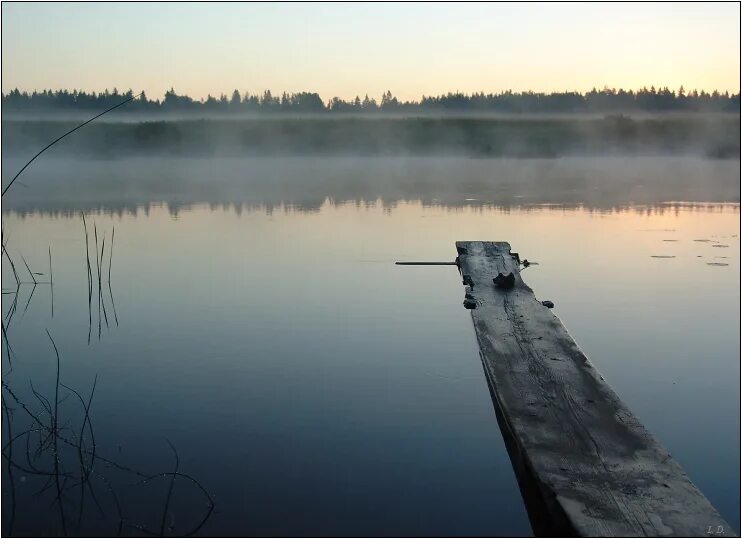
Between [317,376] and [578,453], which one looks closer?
[578,453]

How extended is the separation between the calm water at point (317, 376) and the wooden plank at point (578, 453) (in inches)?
5.6

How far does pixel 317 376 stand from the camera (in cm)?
412

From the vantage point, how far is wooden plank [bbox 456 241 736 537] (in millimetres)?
2377

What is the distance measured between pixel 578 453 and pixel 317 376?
1625 mm

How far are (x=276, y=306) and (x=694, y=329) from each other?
267 centimetres

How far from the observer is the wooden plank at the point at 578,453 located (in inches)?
93.6

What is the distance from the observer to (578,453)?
9.20 feet

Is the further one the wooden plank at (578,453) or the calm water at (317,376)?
the calm water at (317,376)

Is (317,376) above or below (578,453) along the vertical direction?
below

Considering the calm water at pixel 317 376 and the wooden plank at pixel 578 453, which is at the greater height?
the wooden plank at pixel 578 453

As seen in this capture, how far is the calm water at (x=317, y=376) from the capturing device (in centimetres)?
278

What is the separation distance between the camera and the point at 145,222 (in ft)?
36.1

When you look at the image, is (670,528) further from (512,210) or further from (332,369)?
(512,210)

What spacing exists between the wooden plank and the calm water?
0.47 feet
